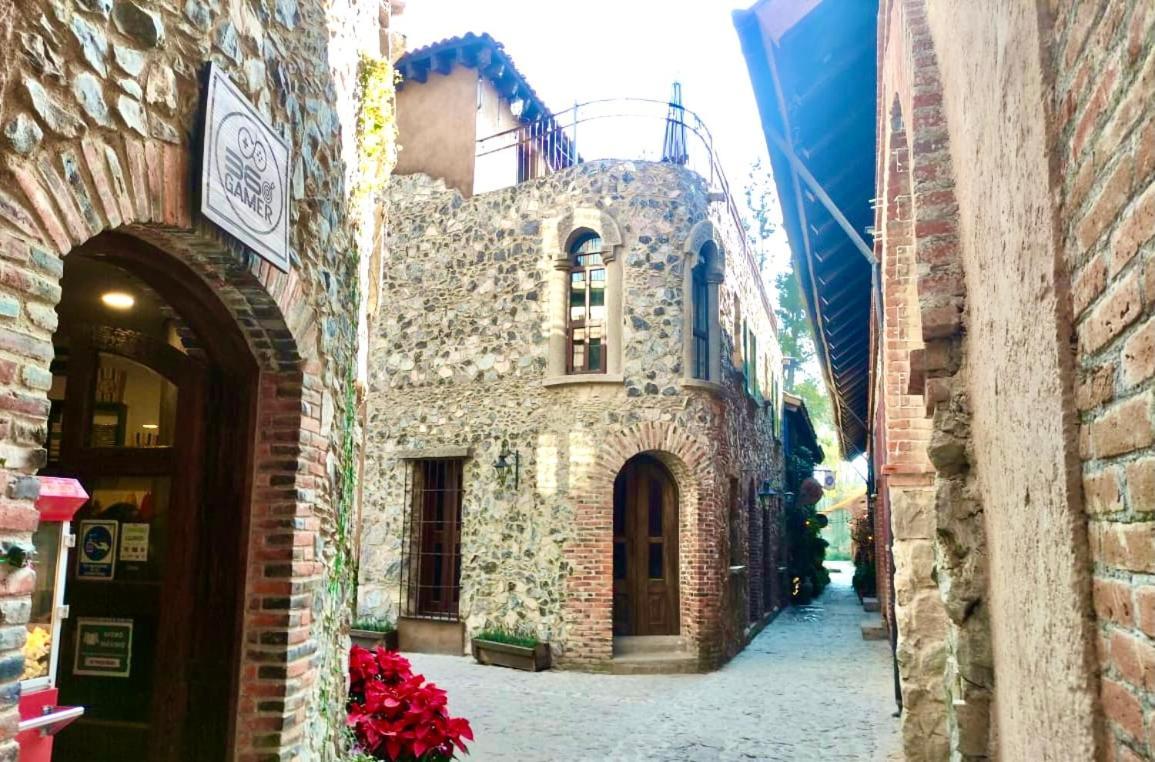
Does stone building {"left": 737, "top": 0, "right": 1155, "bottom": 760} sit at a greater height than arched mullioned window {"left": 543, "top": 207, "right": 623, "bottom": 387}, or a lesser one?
lesser

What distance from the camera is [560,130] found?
44.9 feet

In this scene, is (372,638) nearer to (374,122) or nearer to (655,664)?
(655,664)

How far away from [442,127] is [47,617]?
493 inches

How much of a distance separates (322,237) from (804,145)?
401cm

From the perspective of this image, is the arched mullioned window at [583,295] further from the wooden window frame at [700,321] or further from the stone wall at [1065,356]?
the stone wall at [1065,356]

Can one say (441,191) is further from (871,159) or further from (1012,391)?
(1012,391)

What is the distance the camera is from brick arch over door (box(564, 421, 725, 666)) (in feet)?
37.9

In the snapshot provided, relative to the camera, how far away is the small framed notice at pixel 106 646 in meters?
4.57

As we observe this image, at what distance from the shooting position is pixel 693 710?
9.06 meters

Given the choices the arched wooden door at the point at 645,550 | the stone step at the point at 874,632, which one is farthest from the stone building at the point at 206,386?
the stone step at the point at 874,632

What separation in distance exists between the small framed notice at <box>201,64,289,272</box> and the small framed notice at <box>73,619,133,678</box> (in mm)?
2112

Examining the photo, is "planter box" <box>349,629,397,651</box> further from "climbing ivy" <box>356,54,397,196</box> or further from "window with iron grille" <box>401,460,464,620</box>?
"climbing ivy" <box>356,54,397,196</box>

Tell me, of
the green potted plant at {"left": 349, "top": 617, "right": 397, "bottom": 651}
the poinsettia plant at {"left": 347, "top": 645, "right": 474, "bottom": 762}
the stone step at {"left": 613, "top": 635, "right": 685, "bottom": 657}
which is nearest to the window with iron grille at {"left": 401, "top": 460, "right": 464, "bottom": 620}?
the green potted plant at {"left": 349, "top": 617, "right": 397, "bottom": 651}

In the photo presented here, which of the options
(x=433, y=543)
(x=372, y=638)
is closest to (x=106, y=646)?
(x=372, y=638)
